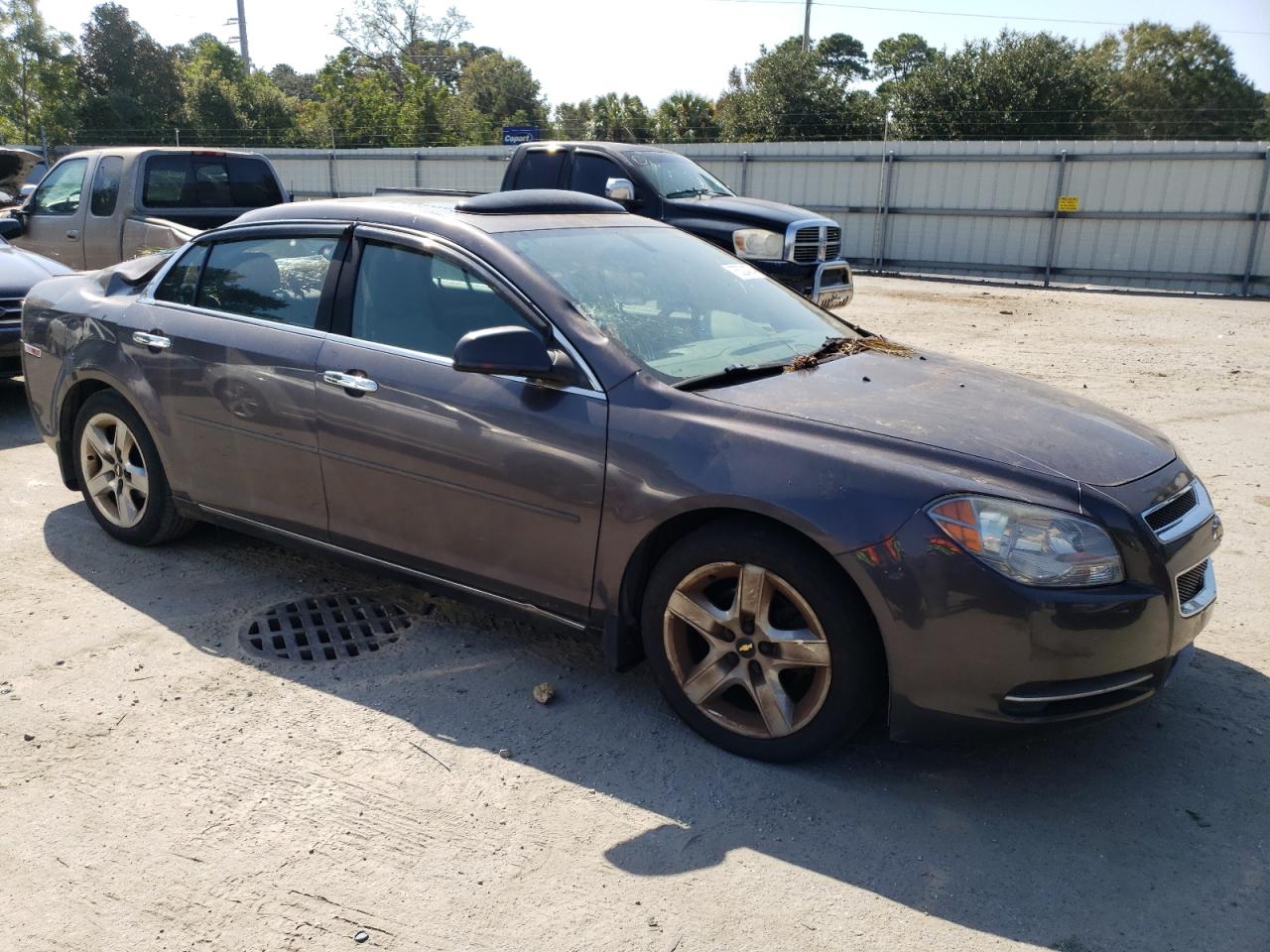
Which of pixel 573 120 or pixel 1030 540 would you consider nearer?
pixel 1030 540

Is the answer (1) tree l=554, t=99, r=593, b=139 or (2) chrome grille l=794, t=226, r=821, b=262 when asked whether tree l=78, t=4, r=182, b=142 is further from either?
(2) chrome grille l=794, t=226, r=821, b=262

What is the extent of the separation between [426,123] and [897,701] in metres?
42.7

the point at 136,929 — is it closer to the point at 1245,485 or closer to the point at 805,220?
the point at 1245,485

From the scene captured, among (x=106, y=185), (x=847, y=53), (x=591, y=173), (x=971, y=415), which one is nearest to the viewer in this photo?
(x=971, y=415)

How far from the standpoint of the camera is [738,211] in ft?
34.0

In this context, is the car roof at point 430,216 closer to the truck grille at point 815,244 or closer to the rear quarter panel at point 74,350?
the rear quarter panel at point 74,350

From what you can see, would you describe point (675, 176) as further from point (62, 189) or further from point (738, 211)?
point (62, 189)

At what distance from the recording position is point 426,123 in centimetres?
4203

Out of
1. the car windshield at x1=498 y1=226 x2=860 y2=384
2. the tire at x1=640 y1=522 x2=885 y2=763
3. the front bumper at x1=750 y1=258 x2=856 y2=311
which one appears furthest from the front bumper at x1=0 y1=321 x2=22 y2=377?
the front bumper at x1=750 y1=258 x2=856 y2=311

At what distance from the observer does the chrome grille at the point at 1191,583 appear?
3057 mm

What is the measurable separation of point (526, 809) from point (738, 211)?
27.1ft

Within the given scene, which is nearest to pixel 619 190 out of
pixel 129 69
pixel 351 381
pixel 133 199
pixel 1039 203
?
pixel 133 199

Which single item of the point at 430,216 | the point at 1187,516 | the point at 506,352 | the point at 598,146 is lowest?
the point at 1187,516

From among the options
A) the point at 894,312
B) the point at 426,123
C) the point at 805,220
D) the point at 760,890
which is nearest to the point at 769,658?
the point at 760,890
